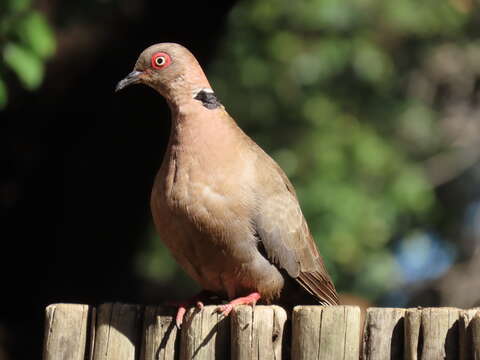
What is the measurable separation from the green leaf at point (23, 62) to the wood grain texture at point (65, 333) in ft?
7.76

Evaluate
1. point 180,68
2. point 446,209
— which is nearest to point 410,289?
point 446,209

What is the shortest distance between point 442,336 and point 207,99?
1948 millimetres

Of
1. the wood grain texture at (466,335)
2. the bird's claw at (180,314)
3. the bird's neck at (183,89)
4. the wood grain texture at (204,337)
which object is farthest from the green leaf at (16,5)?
the wood grain texture at (466,335)

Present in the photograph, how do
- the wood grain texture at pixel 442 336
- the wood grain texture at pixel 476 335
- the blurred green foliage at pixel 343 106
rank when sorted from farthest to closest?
the blurred green foliage at pixel 343 106, the wood grain texture at pixel 442 336, the wood grain texture at pixel 476 335

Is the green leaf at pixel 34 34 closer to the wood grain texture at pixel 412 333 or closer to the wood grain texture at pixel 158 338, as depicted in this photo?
the wood grain texture at pixel 158 338

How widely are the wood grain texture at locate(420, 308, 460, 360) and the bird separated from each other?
1.20m

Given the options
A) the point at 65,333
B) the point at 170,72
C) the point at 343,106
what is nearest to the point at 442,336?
the point at 65,333

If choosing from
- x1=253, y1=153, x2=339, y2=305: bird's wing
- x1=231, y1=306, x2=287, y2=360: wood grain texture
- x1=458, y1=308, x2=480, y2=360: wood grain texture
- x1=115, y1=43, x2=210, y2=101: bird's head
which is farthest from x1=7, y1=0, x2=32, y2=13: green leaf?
x1=458, y1=308, x2=480, y2=360: wood grain texture

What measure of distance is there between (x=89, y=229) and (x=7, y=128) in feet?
3.69

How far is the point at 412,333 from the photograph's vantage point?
319 cm

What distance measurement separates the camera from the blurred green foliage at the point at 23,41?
5.54 metres

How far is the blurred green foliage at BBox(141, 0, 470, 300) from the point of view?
8758 mm

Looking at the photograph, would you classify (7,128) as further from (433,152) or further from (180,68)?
(433,152)

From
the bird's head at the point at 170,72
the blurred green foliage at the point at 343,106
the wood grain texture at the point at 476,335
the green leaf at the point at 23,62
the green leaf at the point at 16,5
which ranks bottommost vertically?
the wood grain texture at the point at 476,335
